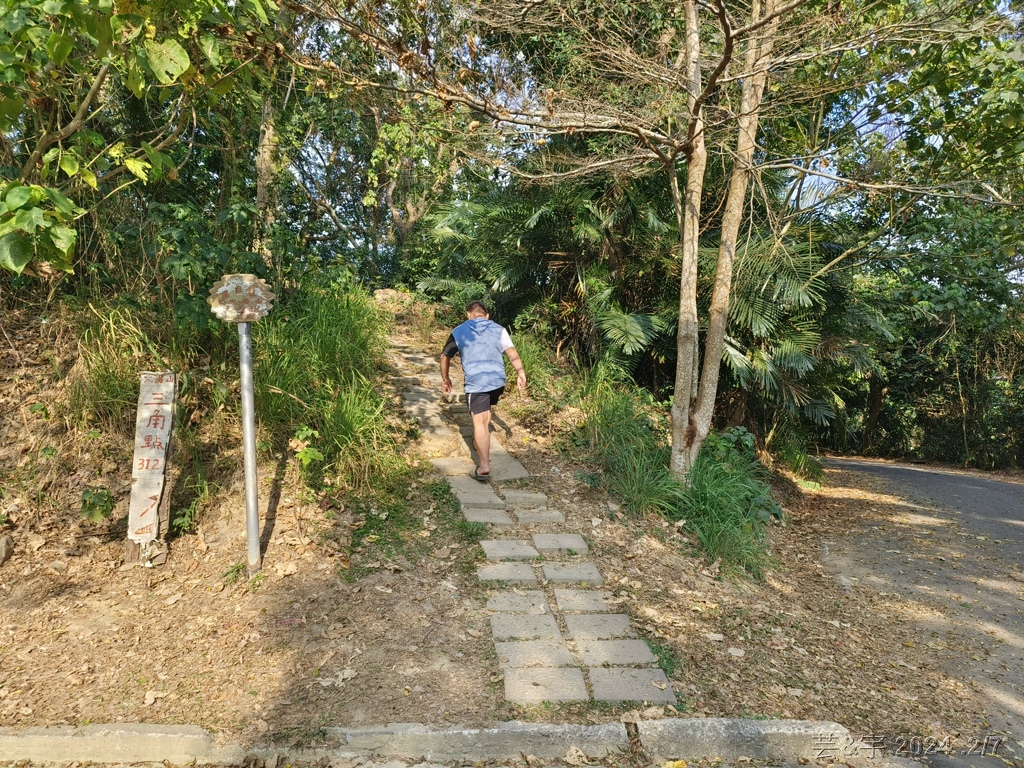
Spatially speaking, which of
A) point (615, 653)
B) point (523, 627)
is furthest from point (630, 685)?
point (523, 627)

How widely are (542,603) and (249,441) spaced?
213cm

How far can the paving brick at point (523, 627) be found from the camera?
12.6ft

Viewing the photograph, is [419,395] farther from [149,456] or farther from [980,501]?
[980,501]

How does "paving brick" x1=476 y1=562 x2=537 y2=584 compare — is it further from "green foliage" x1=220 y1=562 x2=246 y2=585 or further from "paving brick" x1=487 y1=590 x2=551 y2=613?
"green foliage" x1=220 y1=562 x2=246 y2=585

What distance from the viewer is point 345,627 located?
Result: 12.4 ft

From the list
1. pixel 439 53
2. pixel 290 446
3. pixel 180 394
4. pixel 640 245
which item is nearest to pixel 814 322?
pixel 640 245

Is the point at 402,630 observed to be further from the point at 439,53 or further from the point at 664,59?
the point at 664,59

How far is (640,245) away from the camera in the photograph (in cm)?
859

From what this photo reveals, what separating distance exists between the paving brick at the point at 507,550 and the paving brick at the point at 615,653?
0.96 m

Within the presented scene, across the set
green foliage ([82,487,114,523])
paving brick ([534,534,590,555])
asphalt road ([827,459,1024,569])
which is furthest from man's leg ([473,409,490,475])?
asphalt road ([827,459,1024,569])

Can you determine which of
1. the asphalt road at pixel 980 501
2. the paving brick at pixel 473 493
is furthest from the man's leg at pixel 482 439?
the asphalt road at pixel 980 501

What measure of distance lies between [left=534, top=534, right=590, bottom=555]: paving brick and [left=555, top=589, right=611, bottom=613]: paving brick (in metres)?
0.50

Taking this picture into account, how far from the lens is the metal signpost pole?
158 inches

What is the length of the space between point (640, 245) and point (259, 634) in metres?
6.68
